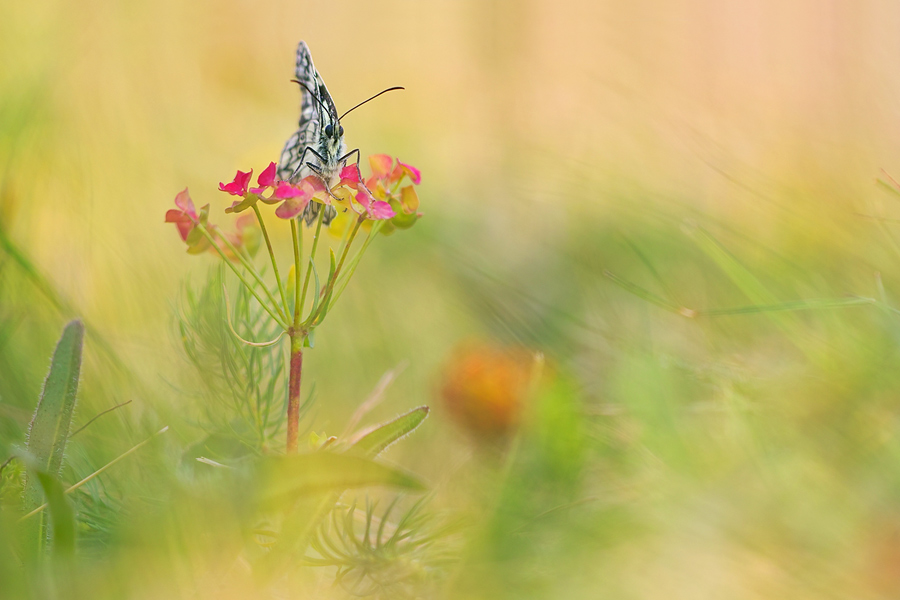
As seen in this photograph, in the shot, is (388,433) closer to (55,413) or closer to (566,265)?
(55,413)

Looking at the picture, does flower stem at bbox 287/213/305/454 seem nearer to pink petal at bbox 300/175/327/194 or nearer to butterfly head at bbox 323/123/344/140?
pink petal at bbox 300/175/327/194

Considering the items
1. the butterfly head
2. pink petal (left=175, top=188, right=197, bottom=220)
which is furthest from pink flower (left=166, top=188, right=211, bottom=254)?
the butterfly head

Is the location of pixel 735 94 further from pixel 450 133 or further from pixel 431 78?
pixel 431 78

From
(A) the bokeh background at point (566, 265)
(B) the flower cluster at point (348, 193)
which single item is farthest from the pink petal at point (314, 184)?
(A) the bokeh background at point (566, 265)

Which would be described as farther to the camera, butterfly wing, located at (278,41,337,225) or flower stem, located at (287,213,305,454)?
butterfly wing, located at (278,41,337,225)

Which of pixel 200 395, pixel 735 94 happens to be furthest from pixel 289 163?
pixel 735 94

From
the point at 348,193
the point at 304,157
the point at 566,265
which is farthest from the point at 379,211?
the point at 566,265
